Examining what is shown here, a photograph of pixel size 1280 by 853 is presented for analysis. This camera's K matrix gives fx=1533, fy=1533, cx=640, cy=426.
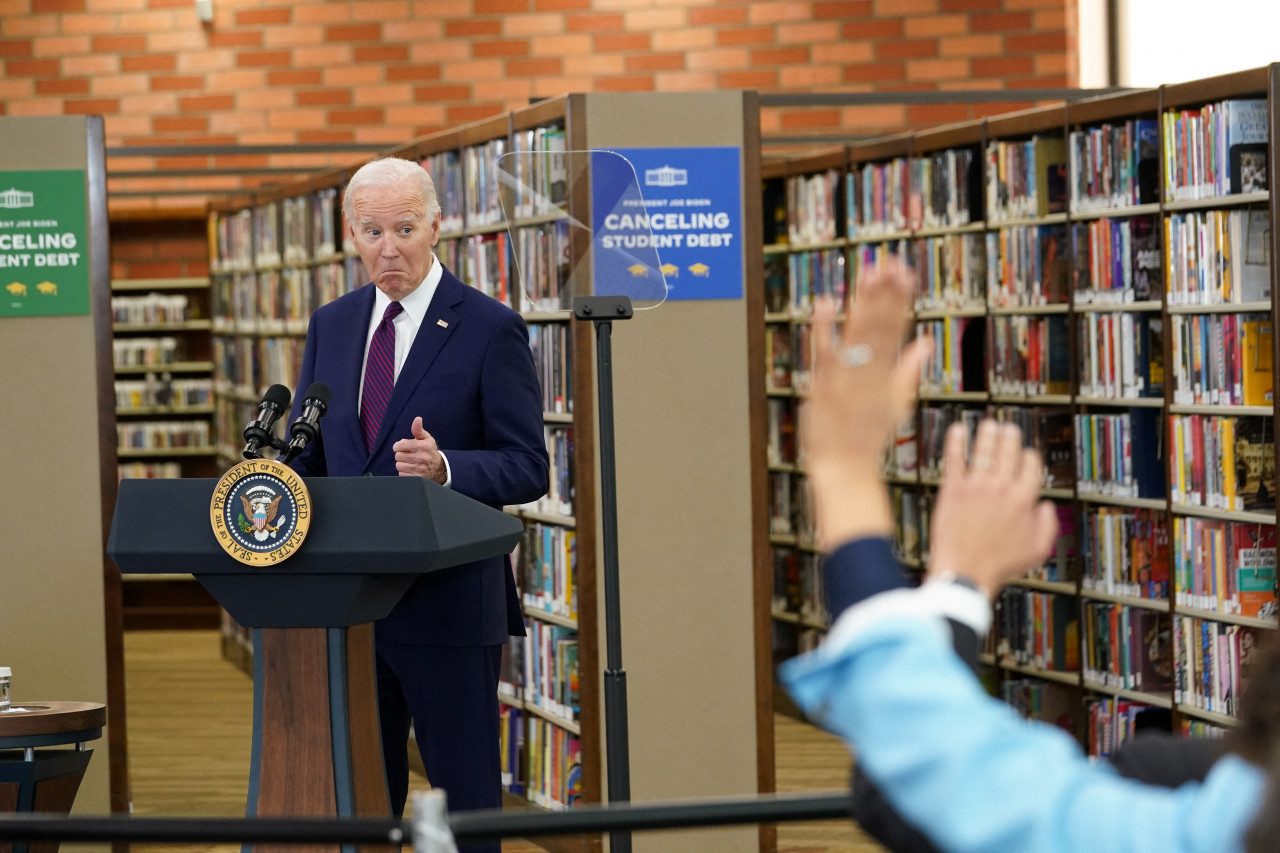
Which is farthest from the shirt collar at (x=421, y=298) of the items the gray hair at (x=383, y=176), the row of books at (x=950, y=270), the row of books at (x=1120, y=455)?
the row of books at (x=950, y=270)

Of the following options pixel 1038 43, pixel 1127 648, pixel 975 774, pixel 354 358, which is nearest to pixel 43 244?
pixel 354 358

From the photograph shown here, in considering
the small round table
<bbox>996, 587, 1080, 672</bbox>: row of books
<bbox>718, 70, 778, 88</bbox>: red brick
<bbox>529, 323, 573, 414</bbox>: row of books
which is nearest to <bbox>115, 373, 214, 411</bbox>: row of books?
<bbox>718, 70, 778, 88</bbox>: red brick

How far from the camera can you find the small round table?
3205 mm

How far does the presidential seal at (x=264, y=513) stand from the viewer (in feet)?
6.98

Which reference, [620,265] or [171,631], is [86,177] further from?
[171,631]

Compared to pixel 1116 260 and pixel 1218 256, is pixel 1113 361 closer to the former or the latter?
pixel 1116 260

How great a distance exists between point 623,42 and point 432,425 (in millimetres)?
6735

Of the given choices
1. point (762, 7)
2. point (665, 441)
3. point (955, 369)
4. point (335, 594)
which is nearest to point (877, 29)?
point (762, 7)

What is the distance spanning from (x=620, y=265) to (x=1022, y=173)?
111 inches

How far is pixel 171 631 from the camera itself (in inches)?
376

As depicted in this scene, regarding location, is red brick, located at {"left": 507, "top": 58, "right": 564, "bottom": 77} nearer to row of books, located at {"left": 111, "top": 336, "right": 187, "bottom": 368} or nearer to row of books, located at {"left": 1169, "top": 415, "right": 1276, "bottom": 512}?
row of books, located at {"left": 111, "top": 336, "right": 187, "bottom": 368}

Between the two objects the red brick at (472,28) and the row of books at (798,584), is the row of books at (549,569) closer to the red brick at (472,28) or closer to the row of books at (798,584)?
the row of books at (798,584)

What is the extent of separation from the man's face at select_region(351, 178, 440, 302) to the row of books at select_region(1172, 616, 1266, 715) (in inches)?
115

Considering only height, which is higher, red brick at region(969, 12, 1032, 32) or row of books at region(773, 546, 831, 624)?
red brick at region(969, 12, 1032, 32)
